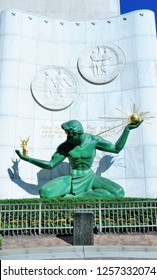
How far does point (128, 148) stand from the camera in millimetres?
12758

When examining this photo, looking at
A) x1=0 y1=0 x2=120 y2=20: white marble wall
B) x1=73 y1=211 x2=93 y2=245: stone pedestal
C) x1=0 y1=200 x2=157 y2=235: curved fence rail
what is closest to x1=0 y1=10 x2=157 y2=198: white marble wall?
x1=0 y1=0 x2=120 y2=20: white marble wall

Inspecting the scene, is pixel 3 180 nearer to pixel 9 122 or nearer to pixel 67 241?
pixel 9 122

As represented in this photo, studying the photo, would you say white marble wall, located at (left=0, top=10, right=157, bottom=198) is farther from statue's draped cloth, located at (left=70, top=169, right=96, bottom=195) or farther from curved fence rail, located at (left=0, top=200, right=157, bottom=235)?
curved fence rail, located at (left=0, top=200, right=157, bottom=235)

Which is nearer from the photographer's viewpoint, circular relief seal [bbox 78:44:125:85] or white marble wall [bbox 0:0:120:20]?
circular relief seal [bbox 78:44:125:85]

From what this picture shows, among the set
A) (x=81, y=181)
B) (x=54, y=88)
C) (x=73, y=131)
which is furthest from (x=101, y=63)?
(x=81, y=181)

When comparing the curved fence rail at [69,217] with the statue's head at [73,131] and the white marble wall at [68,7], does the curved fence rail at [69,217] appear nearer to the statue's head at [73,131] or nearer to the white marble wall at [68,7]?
the statue's head at [73,131]

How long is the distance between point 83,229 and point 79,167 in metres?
3.94

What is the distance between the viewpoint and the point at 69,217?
341 inches

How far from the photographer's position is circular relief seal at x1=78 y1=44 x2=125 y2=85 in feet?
45.5

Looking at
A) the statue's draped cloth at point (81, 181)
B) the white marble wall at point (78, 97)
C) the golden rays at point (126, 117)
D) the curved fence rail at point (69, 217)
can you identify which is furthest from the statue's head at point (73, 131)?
the curved fence rail at point (69, 217)

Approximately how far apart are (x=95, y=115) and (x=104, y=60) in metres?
2.60

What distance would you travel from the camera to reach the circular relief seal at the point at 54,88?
1342 cm

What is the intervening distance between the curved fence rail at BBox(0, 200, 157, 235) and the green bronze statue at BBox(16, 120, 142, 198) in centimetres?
151
